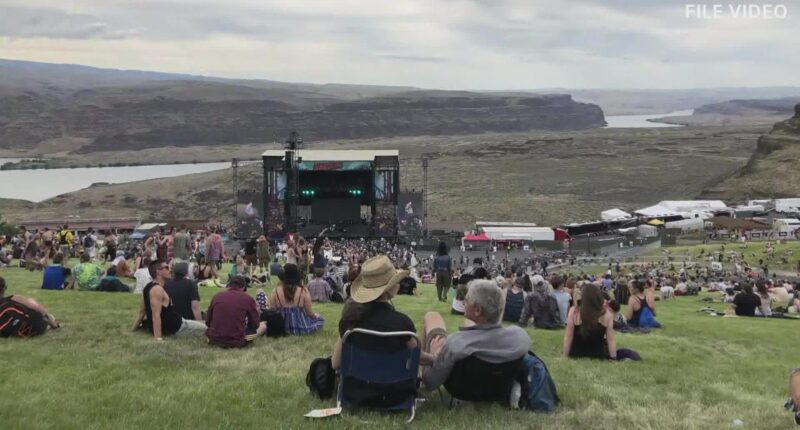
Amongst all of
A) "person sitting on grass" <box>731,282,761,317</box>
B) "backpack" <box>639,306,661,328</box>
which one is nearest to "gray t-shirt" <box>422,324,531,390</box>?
"backpack" <box>639,306,661,328</box>

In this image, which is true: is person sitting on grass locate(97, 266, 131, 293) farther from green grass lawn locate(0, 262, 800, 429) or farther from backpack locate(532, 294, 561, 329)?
backpack locate(532, 294, 561, 329)

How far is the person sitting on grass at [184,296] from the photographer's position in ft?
32.6

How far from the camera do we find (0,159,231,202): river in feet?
340

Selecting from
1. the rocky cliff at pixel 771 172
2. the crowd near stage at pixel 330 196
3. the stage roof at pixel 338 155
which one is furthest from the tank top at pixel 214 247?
the rocky cliff at pixel 771 172

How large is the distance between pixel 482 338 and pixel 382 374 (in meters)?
0.80

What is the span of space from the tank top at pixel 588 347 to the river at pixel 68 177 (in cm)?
9438

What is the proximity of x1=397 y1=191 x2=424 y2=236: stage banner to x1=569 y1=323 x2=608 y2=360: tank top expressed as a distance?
4229 cm

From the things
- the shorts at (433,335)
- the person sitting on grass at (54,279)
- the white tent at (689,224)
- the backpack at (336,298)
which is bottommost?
the white tent at (689,224)

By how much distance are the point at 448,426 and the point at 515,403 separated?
2.45 feet

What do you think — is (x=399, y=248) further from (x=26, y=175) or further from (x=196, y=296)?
(x=26, y=175)

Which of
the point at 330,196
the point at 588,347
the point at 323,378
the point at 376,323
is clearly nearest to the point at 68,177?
the point at 330,196

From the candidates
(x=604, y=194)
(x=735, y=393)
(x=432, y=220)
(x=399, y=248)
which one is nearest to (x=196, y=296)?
(x=735, y=393)

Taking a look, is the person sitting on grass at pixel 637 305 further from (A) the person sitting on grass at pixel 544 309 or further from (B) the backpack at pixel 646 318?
(A) the person sitting on grass at pixel 544 309

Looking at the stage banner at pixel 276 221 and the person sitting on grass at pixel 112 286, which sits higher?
the person sitting on grass at pixel 112 286
